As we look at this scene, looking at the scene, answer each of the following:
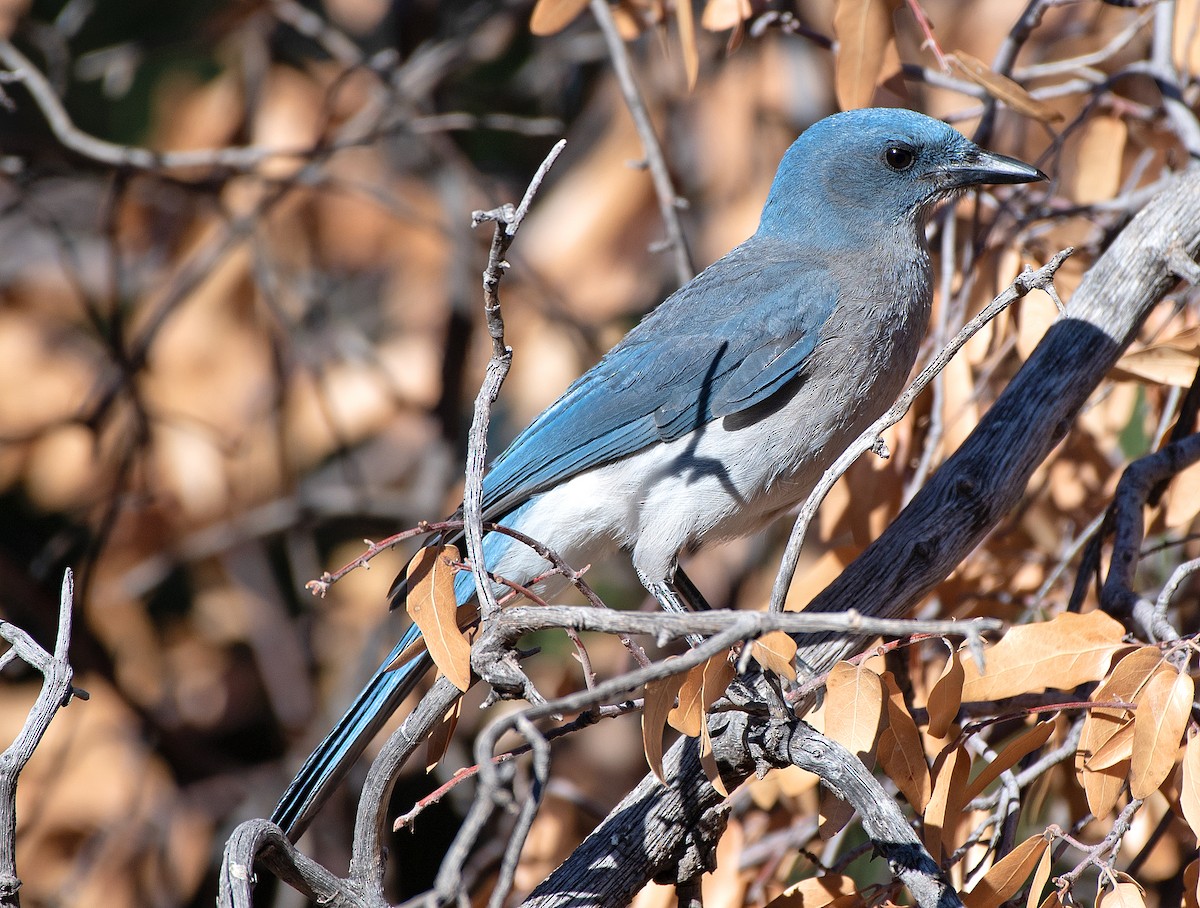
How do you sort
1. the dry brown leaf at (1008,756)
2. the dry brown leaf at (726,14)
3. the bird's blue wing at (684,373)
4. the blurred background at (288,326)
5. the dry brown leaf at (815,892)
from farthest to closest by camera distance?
the blurred background at (288,326), the bird's blue wing at (684,373), the dry brown leaf at (726,14), the dry brown leaf at (815,892), the dry brown leaf at (1008,756)

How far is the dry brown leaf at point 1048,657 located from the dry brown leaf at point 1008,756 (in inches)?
2.8

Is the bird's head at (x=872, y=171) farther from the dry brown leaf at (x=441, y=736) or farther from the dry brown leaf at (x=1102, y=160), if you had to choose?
the dry brown leaf at (x=441, y=736)

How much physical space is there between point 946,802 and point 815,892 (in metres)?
0.34

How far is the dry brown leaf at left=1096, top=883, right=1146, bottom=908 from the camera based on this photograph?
76.2 inches

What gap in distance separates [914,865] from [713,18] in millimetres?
2054

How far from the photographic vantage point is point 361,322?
631cm

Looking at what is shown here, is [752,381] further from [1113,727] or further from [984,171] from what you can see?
[1113,727]

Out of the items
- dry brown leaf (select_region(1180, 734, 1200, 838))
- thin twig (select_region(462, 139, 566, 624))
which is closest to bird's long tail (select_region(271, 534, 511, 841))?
thin twig (select_region(462, 139, 566, 624))

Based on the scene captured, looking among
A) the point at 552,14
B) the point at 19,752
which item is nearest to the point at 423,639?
the point at 19,752

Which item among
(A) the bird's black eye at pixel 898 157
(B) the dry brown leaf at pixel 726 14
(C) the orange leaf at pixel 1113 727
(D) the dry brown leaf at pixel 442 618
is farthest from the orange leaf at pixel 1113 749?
(A) the bird's black eye at pixel 898 157

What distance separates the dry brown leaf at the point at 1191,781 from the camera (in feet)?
6.48

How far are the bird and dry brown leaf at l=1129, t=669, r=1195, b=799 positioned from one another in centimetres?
138

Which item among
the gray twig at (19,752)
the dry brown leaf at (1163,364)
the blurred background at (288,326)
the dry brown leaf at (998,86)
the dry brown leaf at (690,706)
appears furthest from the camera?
the blurred background at (288,326)

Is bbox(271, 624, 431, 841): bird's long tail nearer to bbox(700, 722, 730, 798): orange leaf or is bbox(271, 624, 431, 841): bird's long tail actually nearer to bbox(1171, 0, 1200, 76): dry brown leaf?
bbox(700, 722, 730, 798): orange leaf
